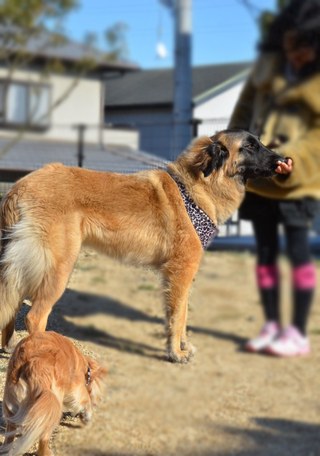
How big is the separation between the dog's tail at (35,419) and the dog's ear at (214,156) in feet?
2.76

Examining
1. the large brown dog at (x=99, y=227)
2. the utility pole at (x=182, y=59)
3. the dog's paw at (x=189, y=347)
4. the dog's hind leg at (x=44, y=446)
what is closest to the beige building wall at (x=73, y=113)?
the large brown dog at (x=99, y=227)

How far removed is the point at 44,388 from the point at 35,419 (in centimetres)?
9

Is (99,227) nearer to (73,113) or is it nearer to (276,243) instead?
(73,113)

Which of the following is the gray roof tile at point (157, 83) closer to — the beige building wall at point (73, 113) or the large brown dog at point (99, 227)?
the beige building wall at point (73, 113)

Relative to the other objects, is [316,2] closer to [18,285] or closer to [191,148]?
[191,148]

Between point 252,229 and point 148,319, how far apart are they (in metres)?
0.51

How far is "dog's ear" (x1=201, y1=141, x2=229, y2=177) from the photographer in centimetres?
183

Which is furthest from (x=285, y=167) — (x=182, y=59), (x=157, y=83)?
(x=157, y=83)

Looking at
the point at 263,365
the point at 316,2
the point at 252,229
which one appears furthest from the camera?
the point at 252,229

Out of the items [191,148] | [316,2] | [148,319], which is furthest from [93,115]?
[316,2]

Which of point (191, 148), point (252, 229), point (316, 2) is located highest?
point (316, 2)

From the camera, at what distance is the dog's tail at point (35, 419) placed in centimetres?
179

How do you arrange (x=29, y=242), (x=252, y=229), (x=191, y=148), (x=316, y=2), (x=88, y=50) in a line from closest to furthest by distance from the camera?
(x=316, y=2), (x=252, y=229), (x=191, y=148), (x=29, y=242), (x=88, y=50)

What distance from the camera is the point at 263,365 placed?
5.48 ft
